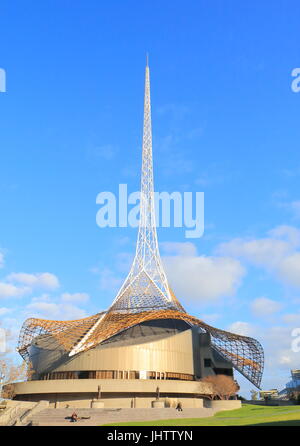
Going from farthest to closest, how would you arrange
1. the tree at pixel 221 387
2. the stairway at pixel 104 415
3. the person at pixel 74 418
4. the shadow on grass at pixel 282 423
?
the tree at pixel 221 387, the stairway at pixel 104 415, the person at pixel 74 418, the shadow on grass at pixel 282 423

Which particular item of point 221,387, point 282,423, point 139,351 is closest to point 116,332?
point 139,351

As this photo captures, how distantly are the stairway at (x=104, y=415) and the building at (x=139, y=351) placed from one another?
52.8ft

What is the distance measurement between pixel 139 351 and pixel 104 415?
26176 millimetres

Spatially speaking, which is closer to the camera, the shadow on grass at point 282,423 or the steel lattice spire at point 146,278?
the shadow on grass at point 282,423

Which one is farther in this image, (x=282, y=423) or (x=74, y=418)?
(x=74, y=418)

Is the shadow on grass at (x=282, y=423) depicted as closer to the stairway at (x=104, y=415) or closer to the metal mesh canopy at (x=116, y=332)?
the stairway at (x=104, y=415)

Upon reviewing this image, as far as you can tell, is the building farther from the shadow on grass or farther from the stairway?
the shadow on grass

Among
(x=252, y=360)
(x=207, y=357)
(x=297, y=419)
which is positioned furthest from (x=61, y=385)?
(x=297, y=419)

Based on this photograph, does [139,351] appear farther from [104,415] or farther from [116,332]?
[104,415]

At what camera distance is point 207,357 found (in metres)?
77.4

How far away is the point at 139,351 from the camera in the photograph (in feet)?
219

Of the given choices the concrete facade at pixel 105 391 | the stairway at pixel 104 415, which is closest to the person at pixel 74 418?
the stairway at pixel 104 415

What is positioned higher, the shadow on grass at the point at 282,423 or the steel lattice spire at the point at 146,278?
the steel lattice spire at the point at 146,278

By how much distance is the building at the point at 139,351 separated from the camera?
6303 centimetres
